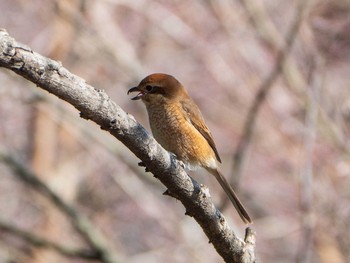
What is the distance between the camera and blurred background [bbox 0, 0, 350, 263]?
6.88 meters

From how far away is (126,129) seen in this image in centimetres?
260

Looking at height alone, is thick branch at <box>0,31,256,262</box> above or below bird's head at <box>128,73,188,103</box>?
below

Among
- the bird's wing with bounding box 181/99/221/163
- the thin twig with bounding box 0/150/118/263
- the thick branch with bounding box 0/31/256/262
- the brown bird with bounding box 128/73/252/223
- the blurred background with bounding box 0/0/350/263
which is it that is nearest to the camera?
the thick branch with bounding box 0/31/256/262

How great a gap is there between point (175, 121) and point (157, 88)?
0.23 metres

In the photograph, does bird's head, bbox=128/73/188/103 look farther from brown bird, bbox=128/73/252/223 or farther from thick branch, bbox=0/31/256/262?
thick branch, bbox=0/31/256/262

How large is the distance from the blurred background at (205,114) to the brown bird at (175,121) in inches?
45.1

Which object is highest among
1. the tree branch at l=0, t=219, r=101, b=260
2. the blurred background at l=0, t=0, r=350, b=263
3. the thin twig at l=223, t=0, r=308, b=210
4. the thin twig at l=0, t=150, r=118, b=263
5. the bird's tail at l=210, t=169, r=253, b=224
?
the blurred background at l=0, t=0, r=350, b=263

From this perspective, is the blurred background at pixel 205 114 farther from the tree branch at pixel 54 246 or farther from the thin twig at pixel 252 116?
the tree branch at pixel 54 246

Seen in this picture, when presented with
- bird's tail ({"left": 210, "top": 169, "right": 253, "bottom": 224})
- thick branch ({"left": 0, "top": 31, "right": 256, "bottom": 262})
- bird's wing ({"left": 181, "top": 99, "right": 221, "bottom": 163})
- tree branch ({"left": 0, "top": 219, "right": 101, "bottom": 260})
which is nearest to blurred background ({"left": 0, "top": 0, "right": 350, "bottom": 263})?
tree branch ({"left": 0, "top": 219, "right": 101, "bottom": 260})

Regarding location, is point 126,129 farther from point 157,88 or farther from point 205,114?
point 205,114

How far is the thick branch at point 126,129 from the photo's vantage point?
7.52ft

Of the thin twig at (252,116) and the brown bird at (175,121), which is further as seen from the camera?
the thin twig at (252,116)

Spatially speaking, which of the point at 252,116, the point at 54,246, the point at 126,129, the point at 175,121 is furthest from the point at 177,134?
the point at 54,246

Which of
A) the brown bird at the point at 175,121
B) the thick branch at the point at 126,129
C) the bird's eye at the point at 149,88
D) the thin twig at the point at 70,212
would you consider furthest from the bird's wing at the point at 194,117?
the thin twig at the point at 70,212
